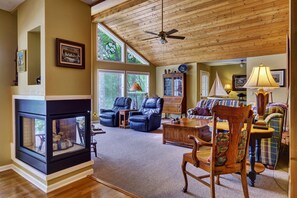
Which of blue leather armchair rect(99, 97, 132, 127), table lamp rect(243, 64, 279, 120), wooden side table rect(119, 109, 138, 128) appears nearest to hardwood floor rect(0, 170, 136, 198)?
table lamp rect(243, 64, 279, 120)

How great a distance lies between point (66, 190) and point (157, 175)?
Result: 1221 millimetres

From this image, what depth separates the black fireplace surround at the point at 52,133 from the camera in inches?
97.3

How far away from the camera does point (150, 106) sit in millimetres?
6625

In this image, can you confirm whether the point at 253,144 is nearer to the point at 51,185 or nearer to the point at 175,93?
the point at 51,185

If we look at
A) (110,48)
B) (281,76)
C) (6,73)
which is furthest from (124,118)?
(281,76)

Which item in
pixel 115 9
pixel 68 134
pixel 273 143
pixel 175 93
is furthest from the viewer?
pixel 175 93

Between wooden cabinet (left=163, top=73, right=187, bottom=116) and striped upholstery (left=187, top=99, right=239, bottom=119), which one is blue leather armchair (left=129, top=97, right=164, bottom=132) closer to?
striped upholstery (left=187, top=99, right=239, bottom=119)

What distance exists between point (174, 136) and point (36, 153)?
2830 mm

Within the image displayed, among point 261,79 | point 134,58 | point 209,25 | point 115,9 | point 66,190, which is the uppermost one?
point 115,9

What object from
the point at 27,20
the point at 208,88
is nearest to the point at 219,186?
the point at 27,20

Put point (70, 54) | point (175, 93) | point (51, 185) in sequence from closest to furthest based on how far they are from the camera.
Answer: point (51, 185), point (70, 54), point (175, 93)

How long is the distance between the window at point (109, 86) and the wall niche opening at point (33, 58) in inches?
200

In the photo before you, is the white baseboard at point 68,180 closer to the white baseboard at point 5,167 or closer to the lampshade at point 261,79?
the white baseboard at point 5,167

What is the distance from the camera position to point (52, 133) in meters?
2.51
